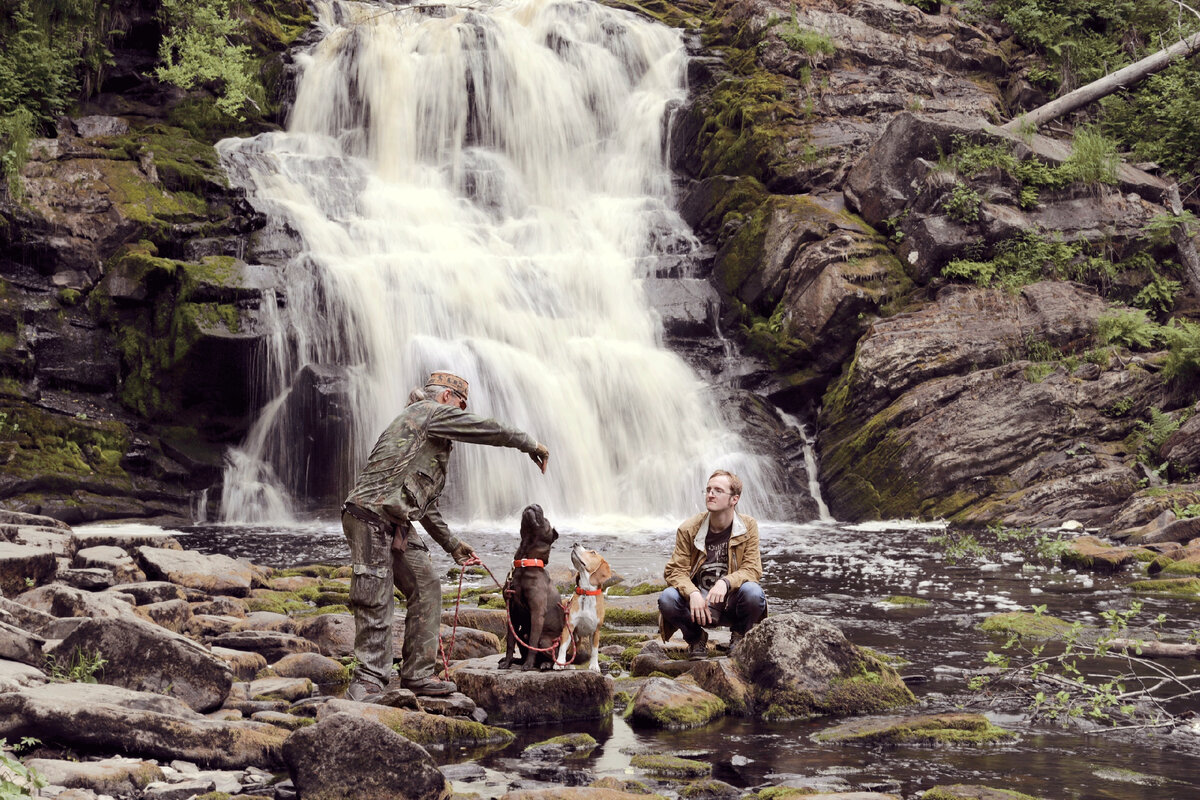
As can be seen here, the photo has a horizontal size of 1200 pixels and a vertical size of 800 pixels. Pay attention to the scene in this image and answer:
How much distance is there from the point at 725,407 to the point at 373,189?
11911 mm

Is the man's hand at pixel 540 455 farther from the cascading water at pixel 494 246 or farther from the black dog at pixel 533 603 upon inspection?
the cascading water at pixel 494 246

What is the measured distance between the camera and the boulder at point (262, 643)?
7875 millimetres

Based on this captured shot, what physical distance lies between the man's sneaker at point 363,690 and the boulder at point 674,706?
69.0 inches

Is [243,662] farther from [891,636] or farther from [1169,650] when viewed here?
[1169,650]

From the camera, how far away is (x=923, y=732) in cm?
596

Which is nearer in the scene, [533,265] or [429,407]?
[429,407]

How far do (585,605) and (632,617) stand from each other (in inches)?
142

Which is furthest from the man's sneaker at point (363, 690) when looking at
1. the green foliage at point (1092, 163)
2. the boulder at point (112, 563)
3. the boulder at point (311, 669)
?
the green foliage at point (1092, 163)

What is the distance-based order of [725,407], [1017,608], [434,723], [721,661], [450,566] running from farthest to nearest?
[725,407] < [450,566] < [1017,608] < [721,661] < [434,723]

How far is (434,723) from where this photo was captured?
5969mm

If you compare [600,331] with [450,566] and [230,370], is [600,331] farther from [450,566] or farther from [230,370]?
[450,566]

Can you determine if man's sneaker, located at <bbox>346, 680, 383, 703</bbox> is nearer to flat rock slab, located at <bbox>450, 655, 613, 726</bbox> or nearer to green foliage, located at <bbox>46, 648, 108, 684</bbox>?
flat rock slab, located at <bbox>450, 655, 613, 726</bbox>

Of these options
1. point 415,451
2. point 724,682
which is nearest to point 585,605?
point 724,682

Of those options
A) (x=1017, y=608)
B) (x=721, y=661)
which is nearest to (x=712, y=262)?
(x=1017, y=608)
